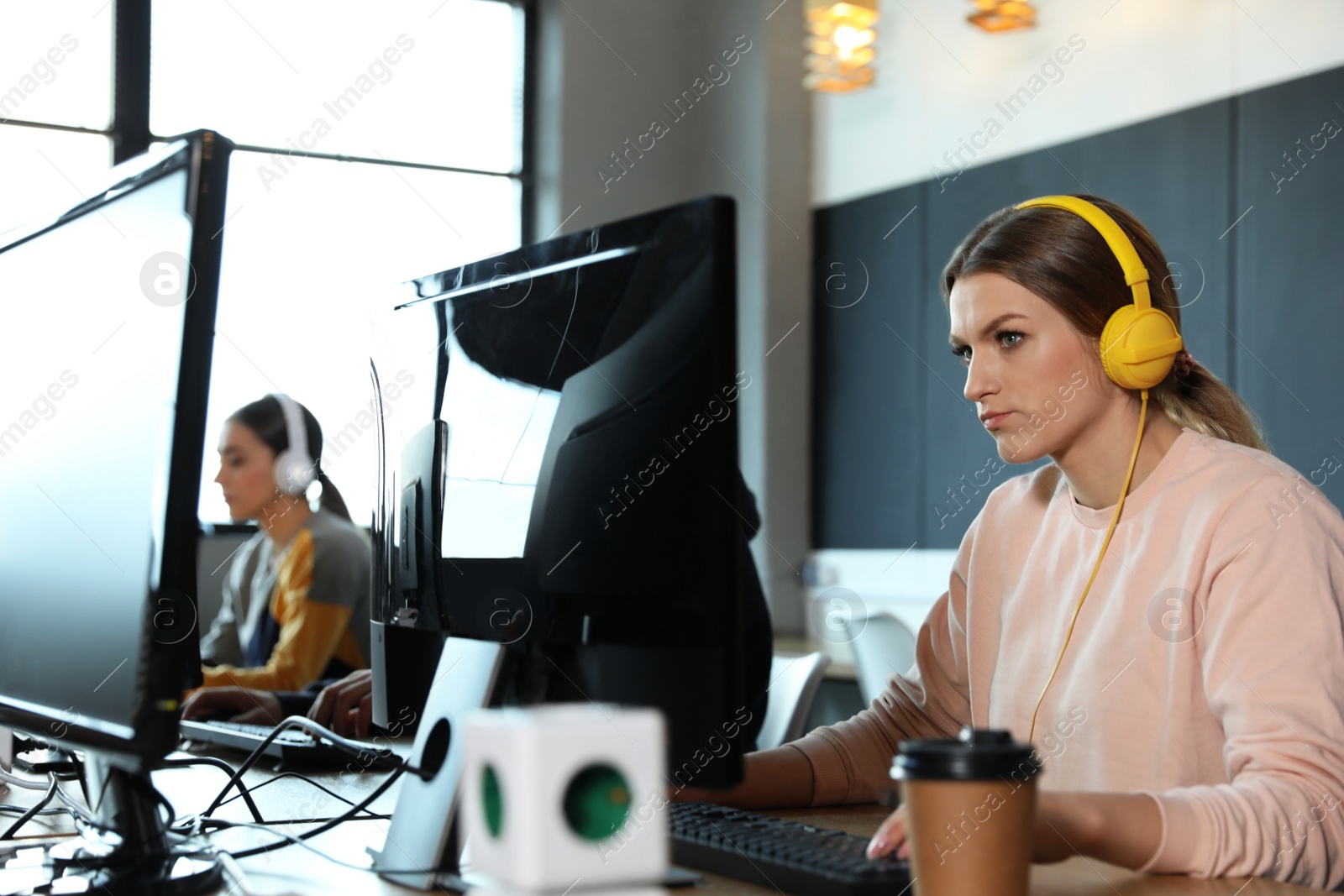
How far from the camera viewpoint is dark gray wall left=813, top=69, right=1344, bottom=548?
330 cm

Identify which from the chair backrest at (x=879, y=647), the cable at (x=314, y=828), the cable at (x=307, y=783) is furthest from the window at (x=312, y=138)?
the cable at (x=314, y=828)

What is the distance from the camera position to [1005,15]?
13.5 feet

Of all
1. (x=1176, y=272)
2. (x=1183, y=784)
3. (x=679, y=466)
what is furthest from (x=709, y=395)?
(x=1176, y=272)

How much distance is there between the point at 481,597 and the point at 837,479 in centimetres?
398

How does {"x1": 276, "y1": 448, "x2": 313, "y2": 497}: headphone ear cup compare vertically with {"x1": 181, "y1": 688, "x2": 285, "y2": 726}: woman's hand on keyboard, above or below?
above

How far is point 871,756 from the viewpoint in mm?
1281

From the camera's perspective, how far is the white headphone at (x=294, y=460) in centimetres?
293

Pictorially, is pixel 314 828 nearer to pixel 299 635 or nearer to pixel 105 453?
pixel 105 453

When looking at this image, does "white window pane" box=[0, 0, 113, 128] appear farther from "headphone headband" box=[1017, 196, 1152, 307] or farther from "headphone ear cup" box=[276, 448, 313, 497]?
"headphone headband" box=[1017, 196, 1152, 307]

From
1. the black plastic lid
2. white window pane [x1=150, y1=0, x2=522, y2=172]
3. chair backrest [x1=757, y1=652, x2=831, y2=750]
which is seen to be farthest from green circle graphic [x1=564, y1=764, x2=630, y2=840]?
white window pane [x1=150, y1=0, x2=522, y2=172]

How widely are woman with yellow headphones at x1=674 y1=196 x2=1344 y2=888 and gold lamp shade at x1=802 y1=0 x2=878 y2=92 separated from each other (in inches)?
130

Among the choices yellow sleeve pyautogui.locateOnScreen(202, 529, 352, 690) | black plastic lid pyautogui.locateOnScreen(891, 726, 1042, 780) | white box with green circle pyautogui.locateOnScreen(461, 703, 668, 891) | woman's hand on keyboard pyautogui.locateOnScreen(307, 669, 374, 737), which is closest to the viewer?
white box with green circle pyautogui.locateOnScreen(461, 703, 668, 891)

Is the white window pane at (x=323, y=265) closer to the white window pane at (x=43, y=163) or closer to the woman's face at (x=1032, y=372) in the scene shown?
the white window pane at (x=43, y=163)

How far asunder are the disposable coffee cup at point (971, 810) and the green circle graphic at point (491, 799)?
0.92 ft
